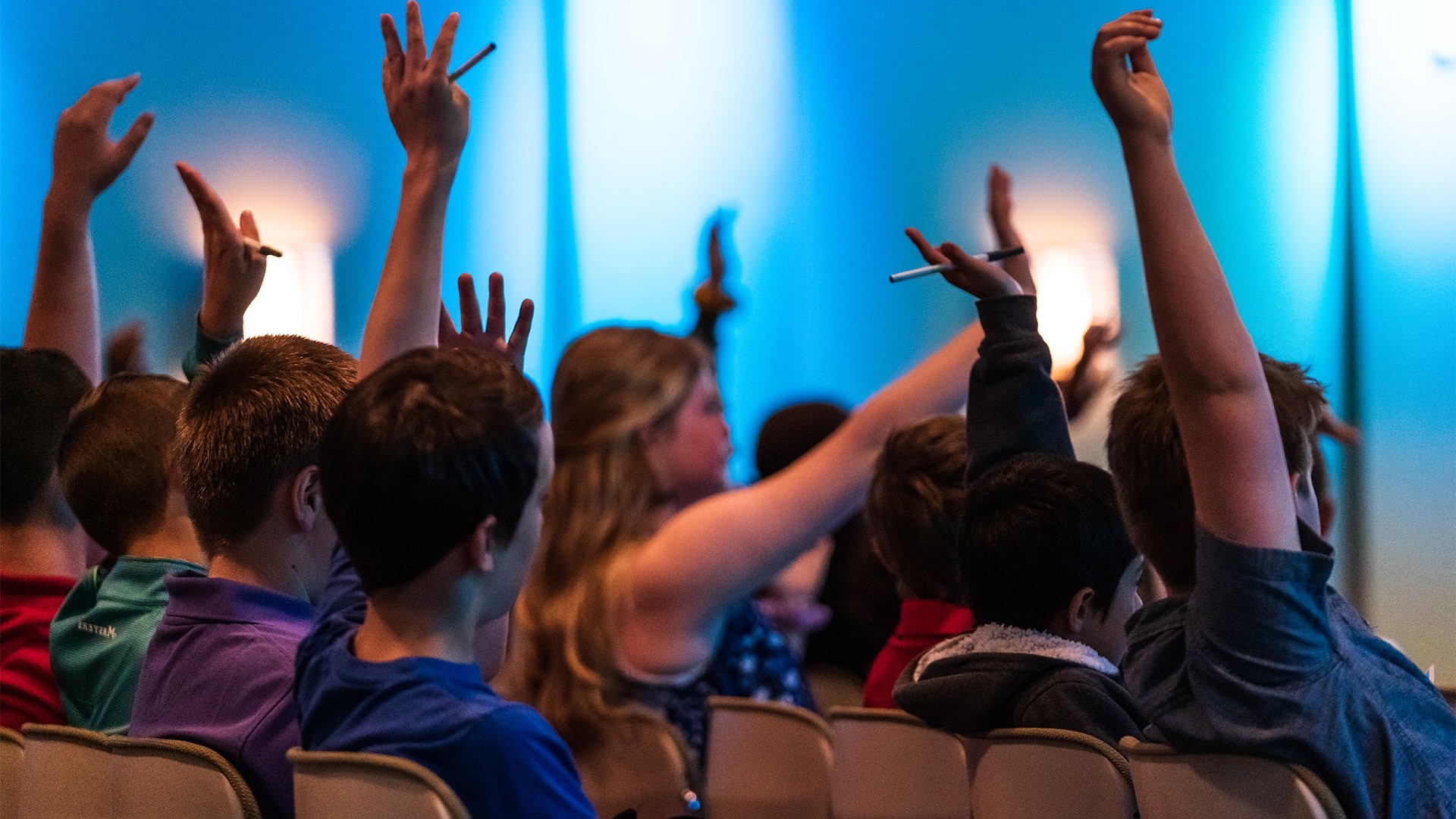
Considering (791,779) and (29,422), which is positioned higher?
(29,422)

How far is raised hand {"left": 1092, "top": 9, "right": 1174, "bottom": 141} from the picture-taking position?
4.45 ft

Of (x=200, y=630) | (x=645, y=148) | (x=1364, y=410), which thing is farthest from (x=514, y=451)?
(x=645, y=148)

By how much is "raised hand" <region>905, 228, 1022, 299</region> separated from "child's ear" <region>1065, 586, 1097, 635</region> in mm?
435

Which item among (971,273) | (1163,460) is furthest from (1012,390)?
(1163,460)

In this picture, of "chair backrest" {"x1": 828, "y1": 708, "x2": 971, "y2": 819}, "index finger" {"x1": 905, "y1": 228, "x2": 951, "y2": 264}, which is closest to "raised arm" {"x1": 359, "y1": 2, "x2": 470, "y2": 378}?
"index finger" {"x1": 905, "y1": 228, "x2": 951, "y2": 264}

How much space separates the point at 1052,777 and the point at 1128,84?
30.9 inches

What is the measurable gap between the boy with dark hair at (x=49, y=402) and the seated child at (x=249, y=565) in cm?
61

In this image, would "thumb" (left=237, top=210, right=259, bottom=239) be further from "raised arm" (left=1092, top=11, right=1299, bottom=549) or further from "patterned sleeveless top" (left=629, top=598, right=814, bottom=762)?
"raised arm" (left=1092, top=11, right=1299, bottom=549)

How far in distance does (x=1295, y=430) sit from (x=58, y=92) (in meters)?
3.60

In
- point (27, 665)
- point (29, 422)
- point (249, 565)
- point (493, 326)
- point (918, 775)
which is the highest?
point (493, 326)

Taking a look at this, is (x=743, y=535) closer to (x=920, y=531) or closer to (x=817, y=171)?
(x=920, y=531)

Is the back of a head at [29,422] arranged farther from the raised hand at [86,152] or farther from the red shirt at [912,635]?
the red shirt at [912,635]

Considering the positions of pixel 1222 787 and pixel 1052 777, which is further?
pixel 1052 777

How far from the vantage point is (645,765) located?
6.47 feet
